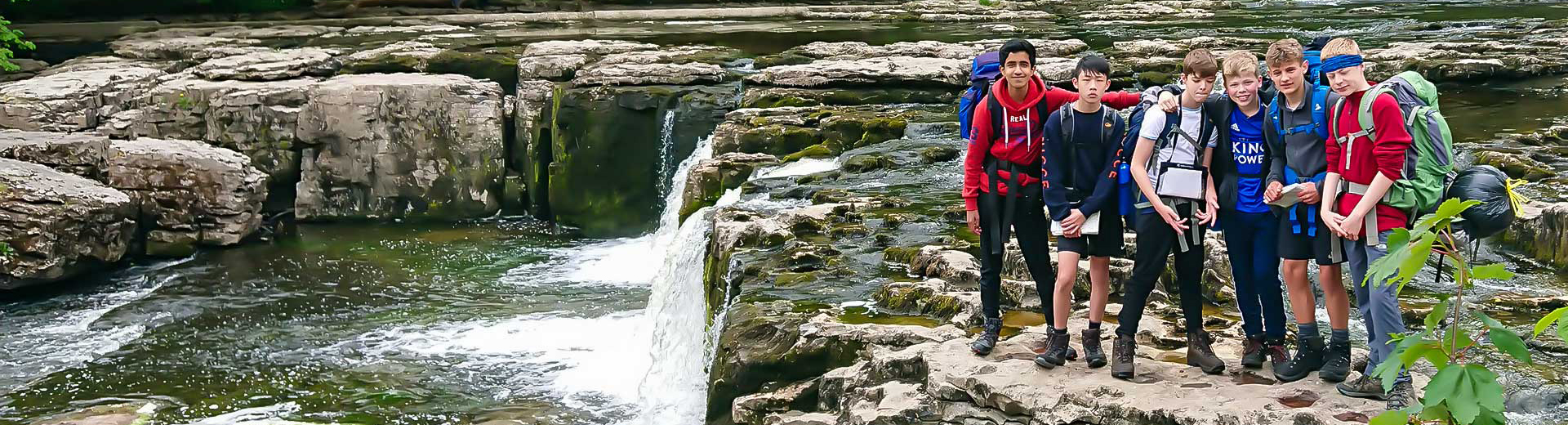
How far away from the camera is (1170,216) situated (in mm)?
5188

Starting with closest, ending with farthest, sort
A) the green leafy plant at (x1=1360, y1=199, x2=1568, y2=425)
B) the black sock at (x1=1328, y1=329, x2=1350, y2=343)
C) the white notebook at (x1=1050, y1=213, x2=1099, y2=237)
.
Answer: the green leafy plant at (x1=1360, y1=199, x2=1568, y2=425) < the black sock at (x1=1328, y1=329, x2=1350, y2=343) < the white notebook at (x1=1050, y1=213, x2=1099, y2=237)

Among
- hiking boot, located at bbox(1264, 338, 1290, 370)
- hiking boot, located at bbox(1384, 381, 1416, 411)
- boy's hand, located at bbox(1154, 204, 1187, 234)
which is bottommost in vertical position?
hiking boot, located at bbox(1264, 338, 1290, 370)

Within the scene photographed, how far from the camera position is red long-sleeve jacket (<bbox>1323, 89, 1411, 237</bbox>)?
4.63m

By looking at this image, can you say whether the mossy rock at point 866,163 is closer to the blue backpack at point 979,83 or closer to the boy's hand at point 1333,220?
the blue backpack at point 979,83

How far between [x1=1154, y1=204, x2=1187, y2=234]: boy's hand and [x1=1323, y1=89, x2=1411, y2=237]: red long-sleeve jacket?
1.90ft

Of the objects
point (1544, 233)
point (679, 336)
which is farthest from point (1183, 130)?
point (679, 336)

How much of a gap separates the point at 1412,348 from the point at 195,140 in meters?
14.7

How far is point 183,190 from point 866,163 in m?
7.41

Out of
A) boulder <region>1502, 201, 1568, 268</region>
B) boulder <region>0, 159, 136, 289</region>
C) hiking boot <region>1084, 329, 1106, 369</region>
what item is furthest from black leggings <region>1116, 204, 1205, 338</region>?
boulder <region>0, 159, 136, 289</region>

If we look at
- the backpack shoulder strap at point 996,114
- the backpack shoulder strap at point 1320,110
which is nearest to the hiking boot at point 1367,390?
the backpack shoulder strap at point 1320,110

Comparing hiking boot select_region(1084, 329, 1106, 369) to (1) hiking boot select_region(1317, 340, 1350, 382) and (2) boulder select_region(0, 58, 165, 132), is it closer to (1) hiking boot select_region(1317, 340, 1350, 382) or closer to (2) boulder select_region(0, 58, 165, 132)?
(1) hiking boot select_region(1317, 340, 1350, 382)

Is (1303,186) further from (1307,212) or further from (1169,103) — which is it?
(1169,103)

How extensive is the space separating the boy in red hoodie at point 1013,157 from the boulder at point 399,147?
445 inches

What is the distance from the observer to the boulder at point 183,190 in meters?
13.9
